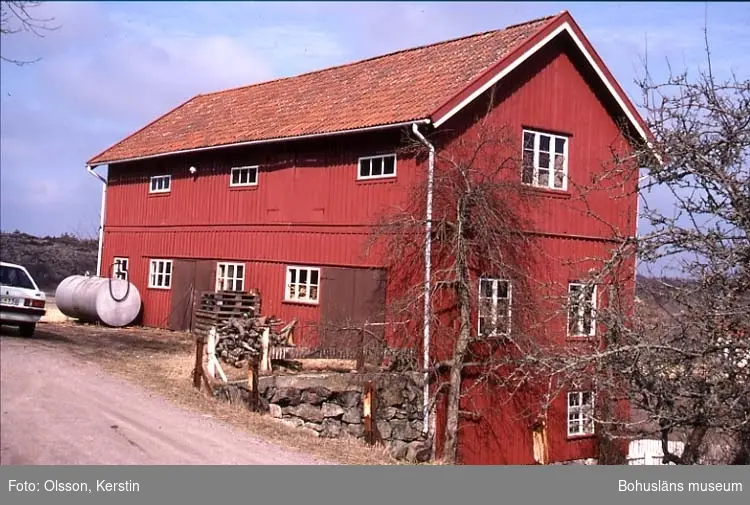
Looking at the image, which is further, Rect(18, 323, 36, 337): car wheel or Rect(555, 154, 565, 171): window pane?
Rect(555, 154, 565, 171): window pane

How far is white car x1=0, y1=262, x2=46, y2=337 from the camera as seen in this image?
12.2m

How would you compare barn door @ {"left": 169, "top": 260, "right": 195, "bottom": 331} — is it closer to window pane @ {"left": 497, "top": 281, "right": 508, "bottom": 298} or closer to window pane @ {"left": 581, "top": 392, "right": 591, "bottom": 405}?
window pane @ {"left": 497, "top": 281, "right": 508, "bottom": 298}

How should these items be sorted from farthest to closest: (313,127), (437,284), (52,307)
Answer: (52,307) < (313,127) < (437,284)

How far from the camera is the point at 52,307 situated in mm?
27812

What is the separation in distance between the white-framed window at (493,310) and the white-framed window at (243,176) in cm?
714

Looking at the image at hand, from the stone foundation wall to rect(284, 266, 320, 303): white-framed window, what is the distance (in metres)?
3.67

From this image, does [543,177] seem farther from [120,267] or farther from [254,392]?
[120,267]

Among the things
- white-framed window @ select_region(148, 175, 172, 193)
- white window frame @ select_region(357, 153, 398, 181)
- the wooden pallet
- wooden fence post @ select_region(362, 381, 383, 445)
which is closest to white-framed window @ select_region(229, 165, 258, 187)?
the wooden pallet

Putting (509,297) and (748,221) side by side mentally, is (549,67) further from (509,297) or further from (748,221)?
(748,221)

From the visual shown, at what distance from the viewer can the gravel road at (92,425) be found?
31.0 feet

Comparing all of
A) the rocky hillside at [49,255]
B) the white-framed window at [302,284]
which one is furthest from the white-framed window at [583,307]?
the rocky hillside at [49,255]

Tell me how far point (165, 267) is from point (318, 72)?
7.18m

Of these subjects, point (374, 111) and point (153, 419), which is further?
point (374, 111)
